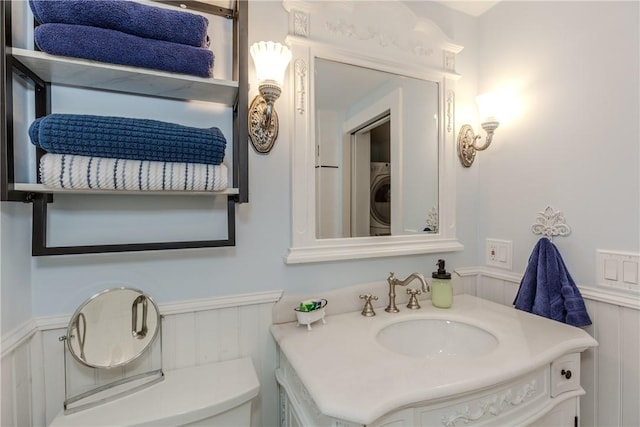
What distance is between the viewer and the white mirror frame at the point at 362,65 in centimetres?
113

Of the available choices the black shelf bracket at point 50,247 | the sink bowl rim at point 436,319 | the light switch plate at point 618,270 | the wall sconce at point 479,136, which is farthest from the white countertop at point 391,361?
the wall sconce at point 479,136

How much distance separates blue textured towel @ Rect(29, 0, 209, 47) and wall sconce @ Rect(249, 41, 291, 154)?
180 mm

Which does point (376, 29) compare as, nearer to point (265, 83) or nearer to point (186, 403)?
point (265, 83)

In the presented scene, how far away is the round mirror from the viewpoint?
0.86m

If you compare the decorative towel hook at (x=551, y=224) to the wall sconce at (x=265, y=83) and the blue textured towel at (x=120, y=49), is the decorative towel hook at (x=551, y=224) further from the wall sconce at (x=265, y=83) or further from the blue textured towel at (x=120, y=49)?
the blue textured towel at (x=120, y=49)

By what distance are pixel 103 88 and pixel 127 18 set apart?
235 mm

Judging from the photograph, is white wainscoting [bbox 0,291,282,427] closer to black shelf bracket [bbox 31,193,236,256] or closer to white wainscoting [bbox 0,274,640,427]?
white wainscoting [bbox 0,274,640,427]

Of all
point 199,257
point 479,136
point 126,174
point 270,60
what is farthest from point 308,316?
point 479,136

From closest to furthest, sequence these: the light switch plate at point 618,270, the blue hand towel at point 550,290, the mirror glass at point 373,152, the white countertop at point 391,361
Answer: the white countertop at point 391,361
the light switch plate at point 618,270
the blue hand towel at point 550,290
the mirror glass at point 373,152

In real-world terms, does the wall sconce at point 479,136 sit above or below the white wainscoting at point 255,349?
above

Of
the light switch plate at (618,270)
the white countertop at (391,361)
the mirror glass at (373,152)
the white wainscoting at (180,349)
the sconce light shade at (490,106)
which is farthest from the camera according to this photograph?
the sconce light shade at (490,106)

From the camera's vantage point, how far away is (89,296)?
2.97 ft

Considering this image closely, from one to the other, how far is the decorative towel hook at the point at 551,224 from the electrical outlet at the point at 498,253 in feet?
0.49

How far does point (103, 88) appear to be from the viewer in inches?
35.7
